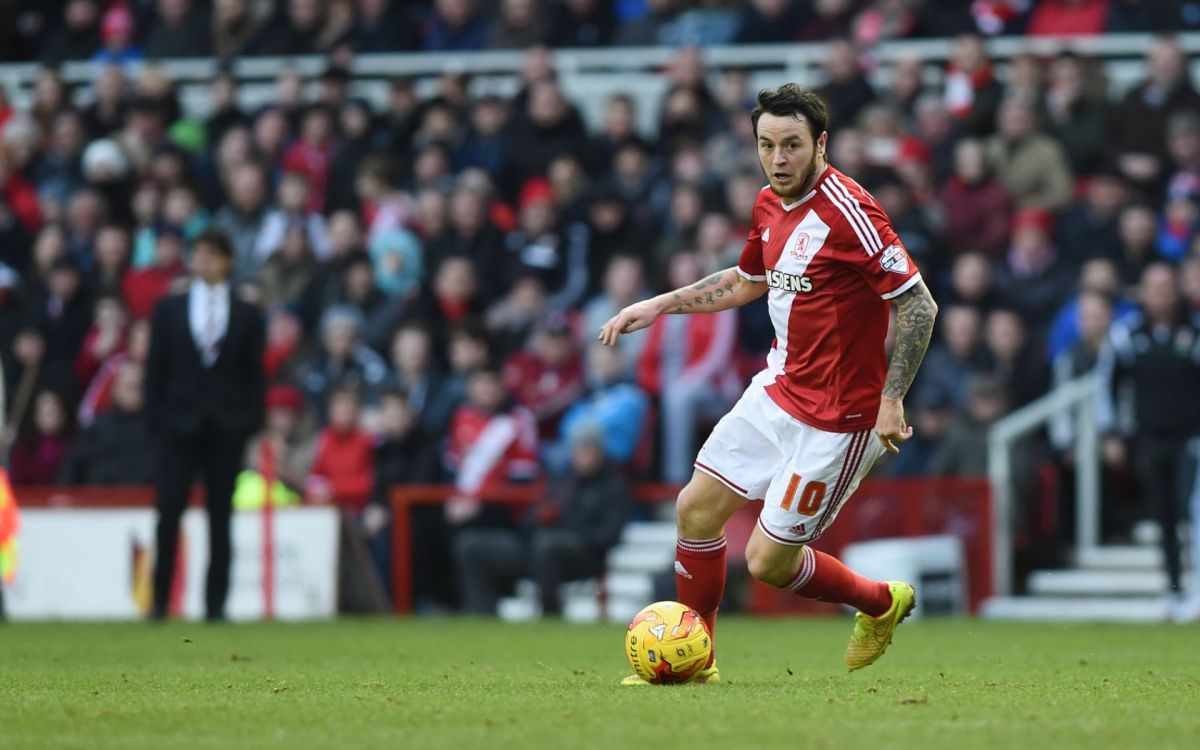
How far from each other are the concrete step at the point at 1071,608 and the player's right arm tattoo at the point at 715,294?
729 cm

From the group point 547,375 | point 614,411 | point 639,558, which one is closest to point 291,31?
point 547,375

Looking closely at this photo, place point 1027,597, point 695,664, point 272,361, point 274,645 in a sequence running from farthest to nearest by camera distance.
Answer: point 272,361 → point 1027,597 → point 274,645 → point 695,664

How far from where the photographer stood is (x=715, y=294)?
28.0ft

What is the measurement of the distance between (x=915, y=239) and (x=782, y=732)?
10.2 metres

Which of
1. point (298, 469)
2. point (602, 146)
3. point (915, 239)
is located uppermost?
point (602, 146)

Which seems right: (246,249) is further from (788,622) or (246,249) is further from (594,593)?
(788,622)

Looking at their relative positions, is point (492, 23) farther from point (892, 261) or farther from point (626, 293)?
point (892, 261)

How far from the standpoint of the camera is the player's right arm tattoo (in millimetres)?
8484

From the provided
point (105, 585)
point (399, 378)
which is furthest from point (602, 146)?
point (105, 585)

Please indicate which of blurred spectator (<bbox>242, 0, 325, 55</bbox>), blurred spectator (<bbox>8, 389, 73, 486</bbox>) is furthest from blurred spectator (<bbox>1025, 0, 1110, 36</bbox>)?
blurred spectator (<bbox>8, 389, 73, 486</bbox>)

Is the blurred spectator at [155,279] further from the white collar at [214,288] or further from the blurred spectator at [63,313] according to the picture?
the white collar at [214,288]

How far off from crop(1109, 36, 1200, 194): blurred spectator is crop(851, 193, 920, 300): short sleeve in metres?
8.89

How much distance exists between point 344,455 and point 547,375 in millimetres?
1799

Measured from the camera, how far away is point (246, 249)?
1961cm
